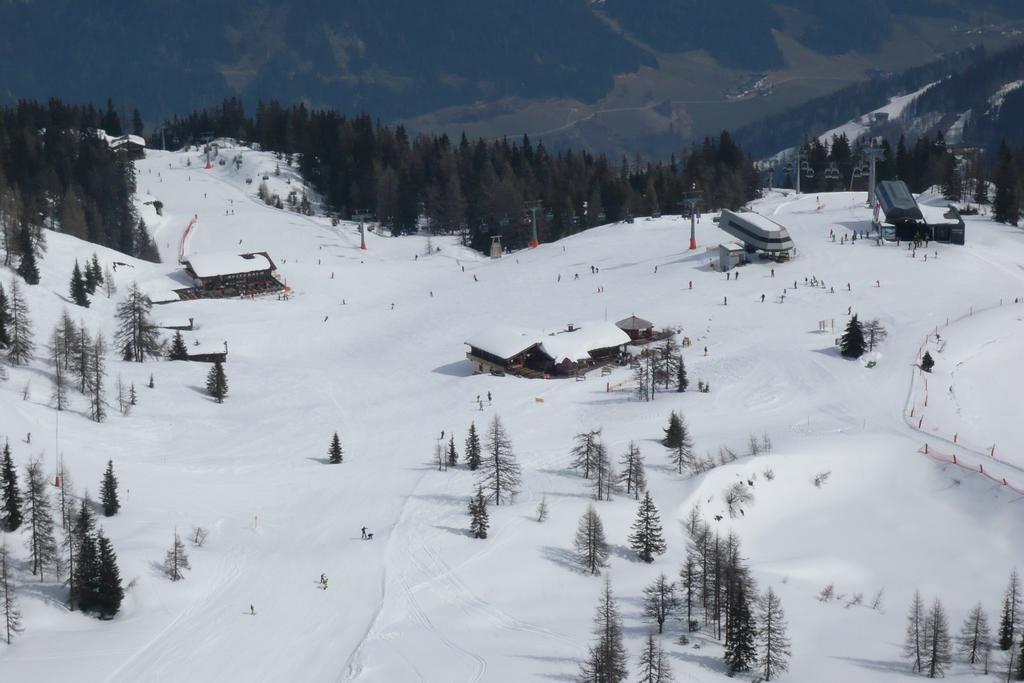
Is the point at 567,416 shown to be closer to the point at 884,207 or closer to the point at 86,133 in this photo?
the point at 884,207

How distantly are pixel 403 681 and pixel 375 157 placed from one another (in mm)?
99250

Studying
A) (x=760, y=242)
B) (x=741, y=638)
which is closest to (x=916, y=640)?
(x=741, y=638)

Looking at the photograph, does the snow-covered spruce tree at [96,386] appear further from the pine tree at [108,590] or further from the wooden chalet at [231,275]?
the wooden chalet at [231,275]

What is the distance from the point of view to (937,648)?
37.3m

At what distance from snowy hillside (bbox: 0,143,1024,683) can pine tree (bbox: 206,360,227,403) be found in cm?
68

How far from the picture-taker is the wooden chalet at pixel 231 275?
3612 inches

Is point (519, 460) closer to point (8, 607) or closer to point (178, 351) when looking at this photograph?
point (8, 607)

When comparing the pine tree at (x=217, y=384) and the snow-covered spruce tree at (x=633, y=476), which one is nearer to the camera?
the snow-covered spruce tree at (x=633, y=476)

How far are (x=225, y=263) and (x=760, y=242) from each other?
124 ft

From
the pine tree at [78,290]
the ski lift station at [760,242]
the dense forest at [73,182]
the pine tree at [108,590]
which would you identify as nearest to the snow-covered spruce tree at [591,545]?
the pine tree at [108,590]

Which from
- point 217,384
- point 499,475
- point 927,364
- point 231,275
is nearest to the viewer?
point 499,475

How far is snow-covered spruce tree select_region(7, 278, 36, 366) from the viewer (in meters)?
63.3

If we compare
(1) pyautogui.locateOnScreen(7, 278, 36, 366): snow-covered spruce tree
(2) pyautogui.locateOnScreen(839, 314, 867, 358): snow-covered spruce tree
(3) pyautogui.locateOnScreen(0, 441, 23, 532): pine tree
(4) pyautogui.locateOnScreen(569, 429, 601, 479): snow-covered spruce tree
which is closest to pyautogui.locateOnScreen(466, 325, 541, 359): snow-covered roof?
(4) pyautogui.locateOnScreen(569, 429, 601, 479): snow-covered spruce tree

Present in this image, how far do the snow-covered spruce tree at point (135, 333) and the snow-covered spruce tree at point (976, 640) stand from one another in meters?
46.7
